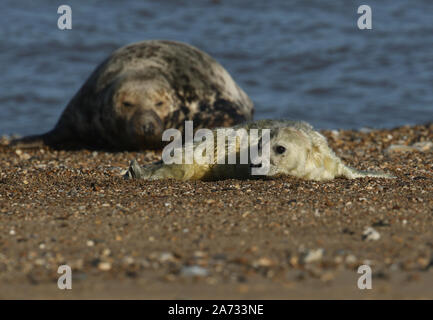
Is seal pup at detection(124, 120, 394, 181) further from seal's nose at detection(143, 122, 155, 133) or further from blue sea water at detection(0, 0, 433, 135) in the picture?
blue sea water at detection(0, 0, 433, 135)

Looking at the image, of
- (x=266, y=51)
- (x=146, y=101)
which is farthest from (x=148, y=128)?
(x=266, y=51)

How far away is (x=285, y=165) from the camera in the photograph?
201 inches

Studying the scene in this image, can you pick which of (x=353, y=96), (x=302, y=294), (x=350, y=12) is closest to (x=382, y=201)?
(x=302, y=294)

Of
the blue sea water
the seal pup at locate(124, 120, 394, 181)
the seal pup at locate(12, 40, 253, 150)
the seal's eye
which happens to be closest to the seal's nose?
the seal pup at locate(12, 40, 253, 150)

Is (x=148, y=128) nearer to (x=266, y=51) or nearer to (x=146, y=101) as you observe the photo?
(x=146, y=101)

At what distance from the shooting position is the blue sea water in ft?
36.2

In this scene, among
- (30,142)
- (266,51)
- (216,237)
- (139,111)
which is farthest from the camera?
(266,51)

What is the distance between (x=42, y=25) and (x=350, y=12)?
266 inches

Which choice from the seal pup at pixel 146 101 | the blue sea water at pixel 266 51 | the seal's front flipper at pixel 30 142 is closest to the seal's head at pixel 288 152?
the seal pup at pixel 146 101

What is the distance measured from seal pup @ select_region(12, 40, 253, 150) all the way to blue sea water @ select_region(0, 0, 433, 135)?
2232mm

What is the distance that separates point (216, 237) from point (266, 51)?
10173mm

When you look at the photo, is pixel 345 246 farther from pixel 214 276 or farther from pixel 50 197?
pixel 50 197

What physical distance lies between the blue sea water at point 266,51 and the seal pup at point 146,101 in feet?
7.32

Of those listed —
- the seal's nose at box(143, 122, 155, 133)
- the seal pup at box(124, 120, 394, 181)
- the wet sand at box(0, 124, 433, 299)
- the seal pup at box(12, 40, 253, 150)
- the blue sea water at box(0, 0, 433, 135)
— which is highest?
the blue sea water at box(0, 0, 433, 135)
